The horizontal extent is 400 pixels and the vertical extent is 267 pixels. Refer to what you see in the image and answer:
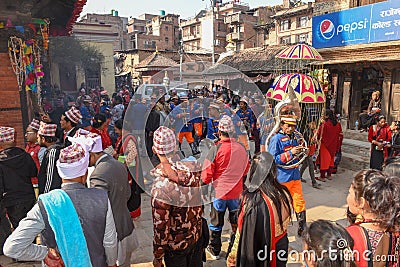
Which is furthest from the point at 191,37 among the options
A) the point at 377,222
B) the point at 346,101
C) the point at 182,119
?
the point at 377,222

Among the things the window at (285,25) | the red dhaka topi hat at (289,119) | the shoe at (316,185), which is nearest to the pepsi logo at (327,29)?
the shoe at (316,185)

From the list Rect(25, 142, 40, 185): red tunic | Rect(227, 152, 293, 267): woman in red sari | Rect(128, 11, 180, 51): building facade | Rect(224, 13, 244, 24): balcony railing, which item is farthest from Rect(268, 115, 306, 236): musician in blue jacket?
Rect(128, 11, 180, 51): building facade

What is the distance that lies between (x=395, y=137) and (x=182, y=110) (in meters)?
4.11

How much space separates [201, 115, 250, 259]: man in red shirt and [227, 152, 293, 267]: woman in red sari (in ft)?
3.51

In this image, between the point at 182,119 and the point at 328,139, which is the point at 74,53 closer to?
the point at 182,119

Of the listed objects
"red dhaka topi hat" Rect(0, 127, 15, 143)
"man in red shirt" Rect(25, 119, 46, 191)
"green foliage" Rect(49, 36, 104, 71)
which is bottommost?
"man in red shirt" Rect(25, 119, 46, 191)

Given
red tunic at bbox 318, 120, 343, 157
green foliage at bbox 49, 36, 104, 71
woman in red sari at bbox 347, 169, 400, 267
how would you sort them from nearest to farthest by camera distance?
woman in red sari at bbox 347, 169, 400, 267
red tunic at bbox 318, 120, 343, 157
green foliage at bbox 49, 36, 104, 71

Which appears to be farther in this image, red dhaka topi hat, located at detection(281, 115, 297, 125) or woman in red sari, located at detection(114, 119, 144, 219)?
woman in red sari, located at detection(114, 119, 144, 219)

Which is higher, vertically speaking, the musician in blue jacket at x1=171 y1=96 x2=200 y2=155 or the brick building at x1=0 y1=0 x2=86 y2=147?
the brick building at x1=0 y1=0 x2=86 y2=147

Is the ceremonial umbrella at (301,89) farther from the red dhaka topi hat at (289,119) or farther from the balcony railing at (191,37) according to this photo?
the balcony railing at (191,37)

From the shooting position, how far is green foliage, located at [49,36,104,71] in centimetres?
1939

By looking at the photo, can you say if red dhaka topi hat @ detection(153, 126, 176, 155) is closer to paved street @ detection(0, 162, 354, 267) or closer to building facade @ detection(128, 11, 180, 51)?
paved street @ detection(0, 162, 354, 267)

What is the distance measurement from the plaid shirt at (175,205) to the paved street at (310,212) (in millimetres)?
1296

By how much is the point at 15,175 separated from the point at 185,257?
222 centimetres
